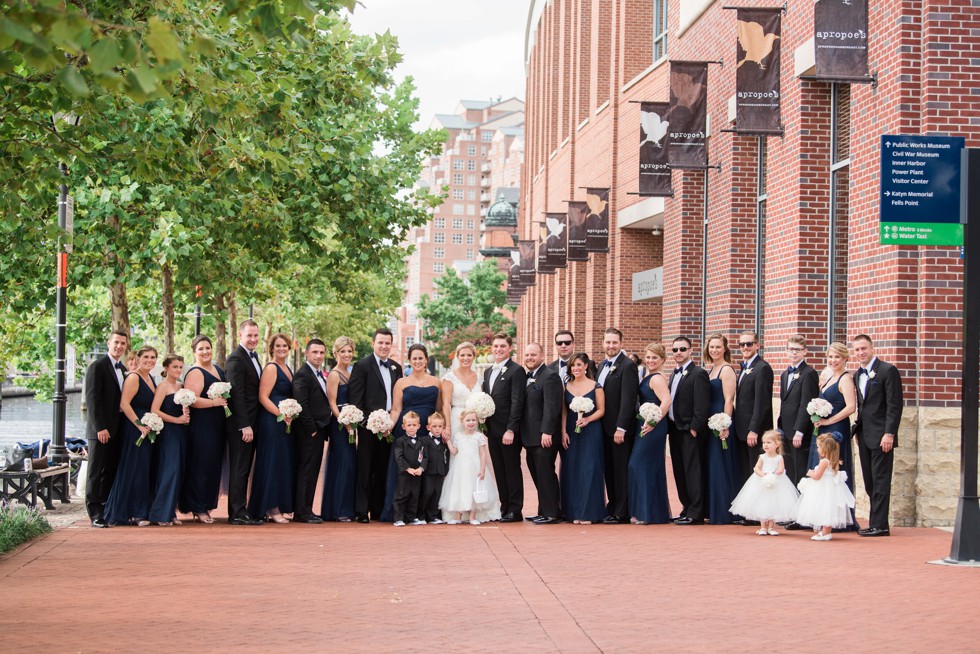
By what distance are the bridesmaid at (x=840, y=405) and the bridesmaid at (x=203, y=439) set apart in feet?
20.5

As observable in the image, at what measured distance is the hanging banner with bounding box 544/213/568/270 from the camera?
36.6 m

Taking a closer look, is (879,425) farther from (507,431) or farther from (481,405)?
(481,405)

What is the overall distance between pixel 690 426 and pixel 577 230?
19.0 meters

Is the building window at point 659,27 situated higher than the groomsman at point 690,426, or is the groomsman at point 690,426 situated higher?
the building window at point 659,27

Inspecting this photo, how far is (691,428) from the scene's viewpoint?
582 inches

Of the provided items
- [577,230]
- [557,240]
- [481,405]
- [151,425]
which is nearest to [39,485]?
[151,425]

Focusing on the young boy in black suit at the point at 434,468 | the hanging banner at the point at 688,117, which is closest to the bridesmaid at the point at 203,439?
the young boy in black suit at the point at 434,468

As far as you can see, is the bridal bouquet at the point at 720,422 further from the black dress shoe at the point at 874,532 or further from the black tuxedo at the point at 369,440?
the black tuxedo at the point at 369,440

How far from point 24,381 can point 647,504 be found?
2675 cm

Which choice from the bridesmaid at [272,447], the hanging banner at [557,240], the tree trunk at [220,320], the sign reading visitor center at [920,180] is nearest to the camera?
the sign reading visitor center at [920,180]

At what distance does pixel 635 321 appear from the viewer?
31.9 metres

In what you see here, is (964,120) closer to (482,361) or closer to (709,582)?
(709,582)

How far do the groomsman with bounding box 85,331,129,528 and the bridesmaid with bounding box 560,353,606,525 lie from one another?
4811 mm

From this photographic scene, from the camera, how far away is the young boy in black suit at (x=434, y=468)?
1457 centimetres
